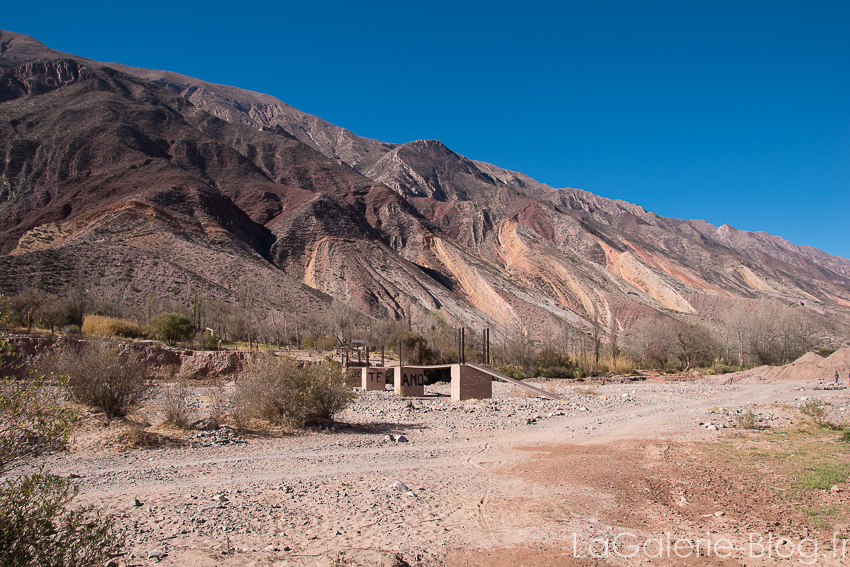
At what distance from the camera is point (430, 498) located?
668 cm

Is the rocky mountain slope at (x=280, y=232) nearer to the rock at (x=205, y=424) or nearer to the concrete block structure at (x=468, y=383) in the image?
the concrete block structure at (x=468, y=383)

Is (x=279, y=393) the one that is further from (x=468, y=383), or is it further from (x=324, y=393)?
(x=468, y=383)

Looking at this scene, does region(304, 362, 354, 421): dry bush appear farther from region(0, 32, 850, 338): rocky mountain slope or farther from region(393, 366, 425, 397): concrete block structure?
region(0, 32, 850, 338): rocky mountain slope

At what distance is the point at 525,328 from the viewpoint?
5956 centimetres

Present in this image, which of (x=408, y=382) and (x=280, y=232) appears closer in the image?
(x=408, y=382)

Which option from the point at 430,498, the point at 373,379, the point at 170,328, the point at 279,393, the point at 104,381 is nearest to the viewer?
the point at 430,498

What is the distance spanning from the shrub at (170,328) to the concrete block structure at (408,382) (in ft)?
51.1

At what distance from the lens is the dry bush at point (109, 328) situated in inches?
1086

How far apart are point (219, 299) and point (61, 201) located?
107 ft

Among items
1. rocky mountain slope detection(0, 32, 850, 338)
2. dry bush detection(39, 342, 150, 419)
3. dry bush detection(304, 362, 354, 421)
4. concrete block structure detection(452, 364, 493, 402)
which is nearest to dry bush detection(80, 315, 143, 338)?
rocky mountain slope detection(0, 32, 850, 338)

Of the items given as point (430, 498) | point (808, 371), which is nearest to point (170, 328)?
point (430, 498)

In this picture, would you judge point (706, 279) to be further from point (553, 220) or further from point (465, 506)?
point (465, 506)

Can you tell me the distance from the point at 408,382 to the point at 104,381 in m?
12.2

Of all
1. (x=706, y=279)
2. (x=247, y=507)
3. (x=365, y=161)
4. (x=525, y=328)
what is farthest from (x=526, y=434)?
(x=365, y=161)
